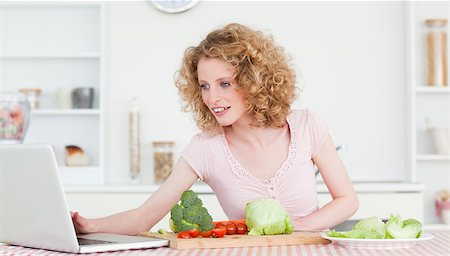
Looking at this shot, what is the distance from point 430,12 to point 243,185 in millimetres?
2597

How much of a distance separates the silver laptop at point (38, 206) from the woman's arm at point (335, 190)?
0.67 meters

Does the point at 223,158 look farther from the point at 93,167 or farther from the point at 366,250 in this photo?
the point at 93,167

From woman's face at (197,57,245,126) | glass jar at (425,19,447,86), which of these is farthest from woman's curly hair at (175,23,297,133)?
glass jar at (425,19,447,86)

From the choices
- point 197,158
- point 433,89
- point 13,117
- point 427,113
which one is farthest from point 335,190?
point 427,113

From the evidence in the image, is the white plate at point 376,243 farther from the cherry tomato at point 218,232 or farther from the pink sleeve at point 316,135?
the pink sleeve at point 316,135

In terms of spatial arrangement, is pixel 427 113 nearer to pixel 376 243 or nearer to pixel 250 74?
pixel 250 74

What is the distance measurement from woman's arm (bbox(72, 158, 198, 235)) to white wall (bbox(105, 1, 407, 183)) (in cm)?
215

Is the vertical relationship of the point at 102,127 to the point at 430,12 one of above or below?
below

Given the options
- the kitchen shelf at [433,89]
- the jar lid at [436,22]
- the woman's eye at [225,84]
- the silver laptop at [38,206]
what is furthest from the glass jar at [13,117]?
the jar lid at [436,22]

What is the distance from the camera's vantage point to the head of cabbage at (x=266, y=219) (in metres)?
1.97

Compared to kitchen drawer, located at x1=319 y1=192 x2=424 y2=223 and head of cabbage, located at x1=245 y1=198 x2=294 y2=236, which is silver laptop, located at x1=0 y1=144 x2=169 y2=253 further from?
kitchen drawer, located at x1=319 y1=192 x2=424 y2=223

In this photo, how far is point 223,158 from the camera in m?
2.52

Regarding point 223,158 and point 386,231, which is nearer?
point 386,231

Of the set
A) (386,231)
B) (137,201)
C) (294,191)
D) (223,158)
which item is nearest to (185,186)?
(223,158)
